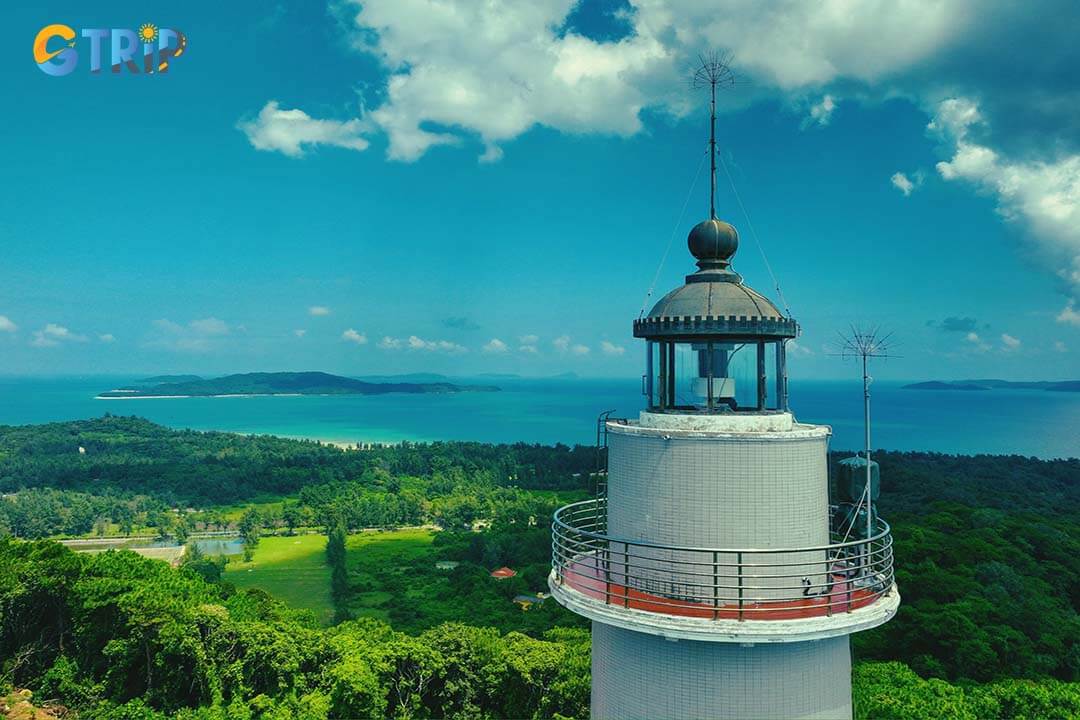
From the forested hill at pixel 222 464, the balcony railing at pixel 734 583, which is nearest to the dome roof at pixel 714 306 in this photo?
the balcony railing at pixel 734 583

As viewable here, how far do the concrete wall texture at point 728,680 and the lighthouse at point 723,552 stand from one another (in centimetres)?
2

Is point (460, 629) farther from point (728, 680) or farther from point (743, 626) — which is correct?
point (743, 626)

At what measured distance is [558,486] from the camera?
398ft

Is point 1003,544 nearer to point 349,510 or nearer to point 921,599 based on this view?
point 921,599

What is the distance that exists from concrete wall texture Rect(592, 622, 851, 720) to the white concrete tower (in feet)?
0.05

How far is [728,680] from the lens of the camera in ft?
27.4

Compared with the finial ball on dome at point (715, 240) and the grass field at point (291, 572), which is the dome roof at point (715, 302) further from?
the grass field at point (291, 572)

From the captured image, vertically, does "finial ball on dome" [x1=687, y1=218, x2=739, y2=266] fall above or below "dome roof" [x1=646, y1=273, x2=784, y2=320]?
above

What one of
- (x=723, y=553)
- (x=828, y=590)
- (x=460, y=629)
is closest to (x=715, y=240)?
(x=723, y=553)

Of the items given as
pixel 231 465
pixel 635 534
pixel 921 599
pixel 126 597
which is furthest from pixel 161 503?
pixel 635 534

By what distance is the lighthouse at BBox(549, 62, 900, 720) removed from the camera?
26.8 ft

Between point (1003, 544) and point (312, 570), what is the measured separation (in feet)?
213

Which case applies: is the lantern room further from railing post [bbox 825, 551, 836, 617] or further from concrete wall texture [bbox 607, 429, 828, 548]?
railing post [bbox 825, 551, 836, 617]

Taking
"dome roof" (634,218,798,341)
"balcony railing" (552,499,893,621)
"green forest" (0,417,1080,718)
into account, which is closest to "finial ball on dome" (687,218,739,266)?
"dome roof" (634,218,798,341)
